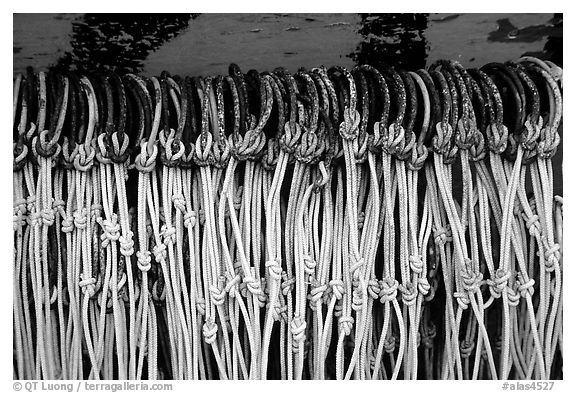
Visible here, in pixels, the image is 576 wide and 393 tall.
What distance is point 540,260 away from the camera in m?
0.85

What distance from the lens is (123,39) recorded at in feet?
3.20

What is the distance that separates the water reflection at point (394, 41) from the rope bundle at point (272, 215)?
13 centimetres

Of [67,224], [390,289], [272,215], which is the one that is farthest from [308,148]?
[67,224]

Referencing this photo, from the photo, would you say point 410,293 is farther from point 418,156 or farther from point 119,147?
point 119,147

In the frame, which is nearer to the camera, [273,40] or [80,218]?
[80,218]

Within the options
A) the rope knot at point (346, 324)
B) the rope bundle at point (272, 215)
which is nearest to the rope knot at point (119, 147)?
the rope bundle at point (272, 215)

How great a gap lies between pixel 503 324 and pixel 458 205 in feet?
0.51

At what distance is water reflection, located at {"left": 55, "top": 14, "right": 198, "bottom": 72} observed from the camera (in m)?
0.97

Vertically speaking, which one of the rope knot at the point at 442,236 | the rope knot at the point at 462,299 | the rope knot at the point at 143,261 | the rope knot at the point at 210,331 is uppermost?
the rope knot at the point at 442,236

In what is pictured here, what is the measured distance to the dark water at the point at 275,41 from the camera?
3.16 feet

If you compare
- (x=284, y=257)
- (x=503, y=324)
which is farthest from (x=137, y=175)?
(x=503, y=324)

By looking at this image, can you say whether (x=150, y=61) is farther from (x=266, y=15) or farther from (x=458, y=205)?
(x=458, y=205)

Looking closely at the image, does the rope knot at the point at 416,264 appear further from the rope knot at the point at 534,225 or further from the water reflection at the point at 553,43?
the water reflection at the point at 553,43

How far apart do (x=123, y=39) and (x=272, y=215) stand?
34 centimetres
